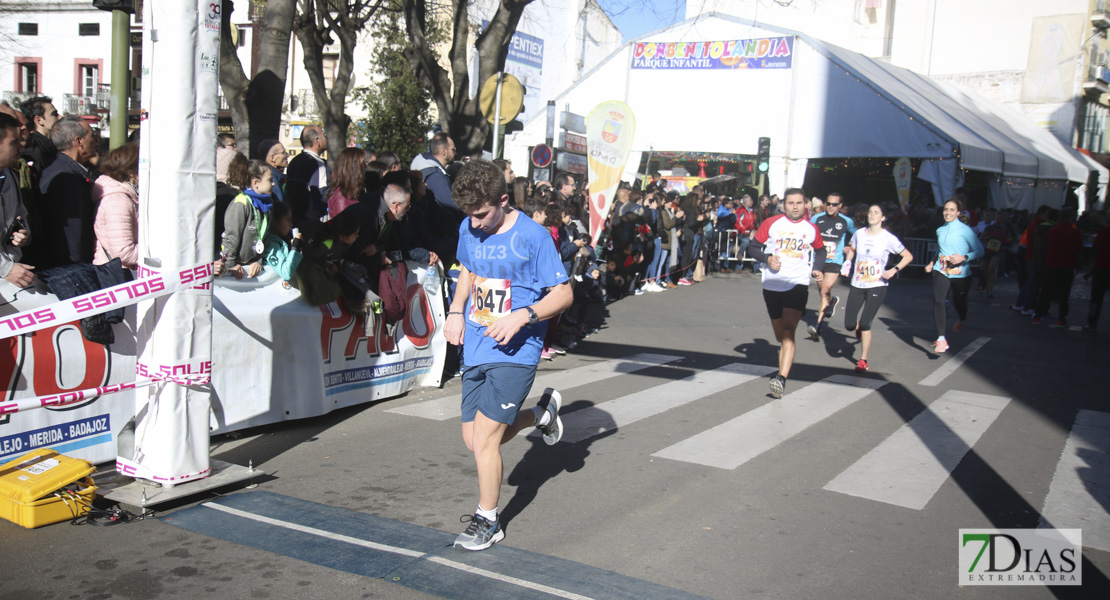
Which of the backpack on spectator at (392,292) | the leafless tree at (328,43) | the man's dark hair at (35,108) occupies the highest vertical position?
the leafless tree at (328,43)

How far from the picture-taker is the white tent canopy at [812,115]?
25.0 metres

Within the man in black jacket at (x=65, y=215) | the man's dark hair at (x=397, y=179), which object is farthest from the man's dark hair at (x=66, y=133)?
the man's dark hair at (x=397, y=179)

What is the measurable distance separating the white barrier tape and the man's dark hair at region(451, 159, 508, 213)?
169 cm

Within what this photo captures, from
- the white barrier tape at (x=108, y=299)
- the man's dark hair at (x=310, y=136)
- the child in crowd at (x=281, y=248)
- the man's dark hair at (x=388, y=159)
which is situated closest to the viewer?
the white barrier tape at (x=108, y=299)

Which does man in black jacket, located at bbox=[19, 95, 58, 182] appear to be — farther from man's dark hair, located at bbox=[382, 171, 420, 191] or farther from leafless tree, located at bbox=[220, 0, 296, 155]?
leafless tree, located at bbox=[220, 0, 296, 155]

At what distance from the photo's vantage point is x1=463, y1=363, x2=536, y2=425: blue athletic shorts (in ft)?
14.6

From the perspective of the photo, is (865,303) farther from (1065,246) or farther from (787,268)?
(1065,246)

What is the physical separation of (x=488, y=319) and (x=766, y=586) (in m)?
1.92

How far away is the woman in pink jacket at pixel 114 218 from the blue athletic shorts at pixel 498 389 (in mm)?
2805

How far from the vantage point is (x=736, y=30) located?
30.3 meters

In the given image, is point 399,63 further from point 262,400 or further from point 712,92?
point 262,400

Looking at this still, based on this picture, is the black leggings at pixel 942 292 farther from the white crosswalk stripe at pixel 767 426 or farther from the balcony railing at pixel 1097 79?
the balcony railing at pixel 1097 79

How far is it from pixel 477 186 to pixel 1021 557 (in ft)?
11.7

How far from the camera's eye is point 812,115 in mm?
27500
